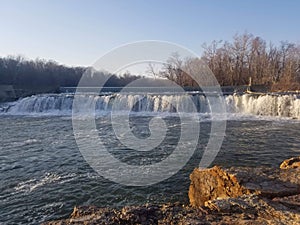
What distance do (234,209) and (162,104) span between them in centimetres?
1939

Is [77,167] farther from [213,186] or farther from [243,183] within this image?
[243,183]

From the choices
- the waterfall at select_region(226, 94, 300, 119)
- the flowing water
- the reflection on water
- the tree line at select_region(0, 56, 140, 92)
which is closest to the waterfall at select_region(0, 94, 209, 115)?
the waterfall at select_region(226, 94, 300, 119)

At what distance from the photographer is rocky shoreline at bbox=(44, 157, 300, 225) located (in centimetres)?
273

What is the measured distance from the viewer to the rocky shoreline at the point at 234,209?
273cm

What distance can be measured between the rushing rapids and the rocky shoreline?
15838 mm

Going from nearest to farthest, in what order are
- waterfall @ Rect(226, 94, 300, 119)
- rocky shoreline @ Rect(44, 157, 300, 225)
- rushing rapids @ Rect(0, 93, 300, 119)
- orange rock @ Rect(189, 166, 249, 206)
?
rocky shoreline @ Rect(44, 157, 300, 225), orange rock @ Rect(189, 166, 249, 206), waterfall @ Rect(226, 94, 300, 119), rushing rapids @ Rect(0, 93, 300, 119)

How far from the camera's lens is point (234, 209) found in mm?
2912

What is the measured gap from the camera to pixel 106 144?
10.5 metres

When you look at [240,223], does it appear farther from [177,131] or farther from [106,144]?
[177,131]

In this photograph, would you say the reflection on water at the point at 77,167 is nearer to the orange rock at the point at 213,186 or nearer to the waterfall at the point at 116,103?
the orange rock at the point at 213,186

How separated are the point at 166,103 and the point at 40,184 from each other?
655 inches

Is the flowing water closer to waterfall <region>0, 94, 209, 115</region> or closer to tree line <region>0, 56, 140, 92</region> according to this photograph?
waterfall <region>0, 94, 209, 115</region>

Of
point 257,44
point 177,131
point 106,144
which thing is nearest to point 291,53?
point 257,44

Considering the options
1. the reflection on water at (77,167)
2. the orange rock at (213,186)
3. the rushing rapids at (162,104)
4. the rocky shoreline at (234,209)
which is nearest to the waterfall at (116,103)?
the rushing rapids at (162,104)
